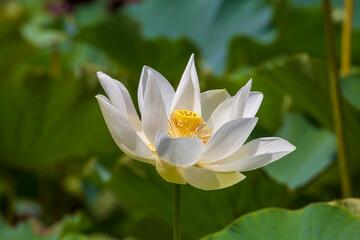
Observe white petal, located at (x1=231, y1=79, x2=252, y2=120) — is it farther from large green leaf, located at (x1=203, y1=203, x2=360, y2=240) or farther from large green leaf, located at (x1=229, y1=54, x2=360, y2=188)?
large green leaf, located at (x1=229, y1=54, x2=360, y2=188)

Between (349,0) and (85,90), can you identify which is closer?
(349,0)

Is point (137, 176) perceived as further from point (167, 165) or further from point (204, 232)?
point (167, 165)

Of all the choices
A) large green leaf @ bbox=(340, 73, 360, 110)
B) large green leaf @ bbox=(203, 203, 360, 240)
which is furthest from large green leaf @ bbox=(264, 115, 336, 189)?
large green leaf @ bbox=(203, 203, 360, 240)

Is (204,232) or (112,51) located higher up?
(112,51)

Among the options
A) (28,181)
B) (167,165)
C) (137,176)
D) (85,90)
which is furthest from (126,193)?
(28,181)

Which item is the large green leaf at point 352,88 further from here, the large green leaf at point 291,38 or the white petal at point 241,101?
the white petal at point 241,101

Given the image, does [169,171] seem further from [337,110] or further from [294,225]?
[337,110]
